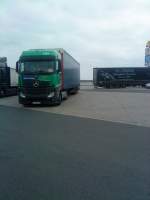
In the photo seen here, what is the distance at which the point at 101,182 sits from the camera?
7.03 m

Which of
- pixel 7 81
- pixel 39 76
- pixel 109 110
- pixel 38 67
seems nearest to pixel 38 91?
pixel 39 76

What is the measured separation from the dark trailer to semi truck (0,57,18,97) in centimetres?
3257

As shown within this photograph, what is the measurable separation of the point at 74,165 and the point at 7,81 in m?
36.7

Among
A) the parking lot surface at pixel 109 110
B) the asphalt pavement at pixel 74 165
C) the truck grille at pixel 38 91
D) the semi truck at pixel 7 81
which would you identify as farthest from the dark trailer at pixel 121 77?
the asphalt pavement at pixel 74 165

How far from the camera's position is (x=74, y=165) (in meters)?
8.41

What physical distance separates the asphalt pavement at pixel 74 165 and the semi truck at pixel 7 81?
94.5 feet

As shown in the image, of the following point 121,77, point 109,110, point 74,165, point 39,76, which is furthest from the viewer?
point 121,77

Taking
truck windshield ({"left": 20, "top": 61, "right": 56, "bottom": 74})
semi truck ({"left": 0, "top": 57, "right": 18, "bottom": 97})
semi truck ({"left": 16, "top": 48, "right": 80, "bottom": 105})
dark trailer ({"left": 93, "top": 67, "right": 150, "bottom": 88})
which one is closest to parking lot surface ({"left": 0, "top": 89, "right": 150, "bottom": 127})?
semi truck ({"left": 16, "top": 48, "right": 80, "bottom": 105})

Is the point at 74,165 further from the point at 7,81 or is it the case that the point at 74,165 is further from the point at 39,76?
the point at 7,81

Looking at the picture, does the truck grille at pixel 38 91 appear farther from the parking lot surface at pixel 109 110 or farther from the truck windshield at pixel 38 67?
the truck windshield at pixel 38 67

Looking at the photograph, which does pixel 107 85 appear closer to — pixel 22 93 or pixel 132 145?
pixel 22 93

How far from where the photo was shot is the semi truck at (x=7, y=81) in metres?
42.4

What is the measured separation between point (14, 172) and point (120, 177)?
1.92 m

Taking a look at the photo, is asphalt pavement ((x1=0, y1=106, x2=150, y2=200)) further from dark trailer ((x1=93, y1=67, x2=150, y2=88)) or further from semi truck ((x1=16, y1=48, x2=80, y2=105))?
dark trailer ((x1=93, y1=67, x2=150, y2=88))
